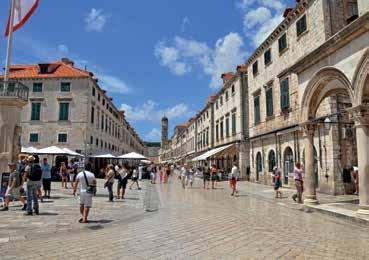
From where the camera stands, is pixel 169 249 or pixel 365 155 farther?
pixel 365 155

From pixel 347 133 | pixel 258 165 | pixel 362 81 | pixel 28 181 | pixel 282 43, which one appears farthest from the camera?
pixel 258 165

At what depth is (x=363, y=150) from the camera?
345 inches

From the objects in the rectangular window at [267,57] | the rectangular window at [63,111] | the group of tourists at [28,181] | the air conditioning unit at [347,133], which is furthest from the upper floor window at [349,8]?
the rectangular window at [63,111]

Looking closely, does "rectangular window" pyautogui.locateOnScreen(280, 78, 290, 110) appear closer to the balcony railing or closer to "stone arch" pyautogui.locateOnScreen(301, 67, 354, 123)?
"stone arch" pyautogui.locateOnScreen(301, 67, 354, 123)

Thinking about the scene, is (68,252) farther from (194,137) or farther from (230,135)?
(194,137)

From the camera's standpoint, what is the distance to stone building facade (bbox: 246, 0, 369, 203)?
984 cm

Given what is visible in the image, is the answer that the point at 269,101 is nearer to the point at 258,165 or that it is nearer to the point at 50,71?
the point at 258,165

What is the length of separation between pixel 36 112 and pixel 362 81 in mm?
32265

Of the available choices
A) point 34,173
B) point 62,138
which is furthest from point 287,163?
point 62,138

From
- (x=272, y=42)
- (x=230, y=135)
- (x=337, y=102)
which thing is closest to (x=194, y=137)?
(x=230, y=135)

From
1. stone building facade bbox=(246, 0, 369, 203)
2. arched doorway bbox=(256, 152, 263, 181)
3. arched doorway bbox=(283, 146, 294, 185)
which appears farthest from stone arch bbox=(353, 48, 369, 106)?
arched doorway bbox=(256, 152, 263, 181)

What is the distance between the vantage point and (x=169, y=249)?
5754 millimetres

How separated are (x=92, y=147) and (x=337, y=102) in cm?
2678

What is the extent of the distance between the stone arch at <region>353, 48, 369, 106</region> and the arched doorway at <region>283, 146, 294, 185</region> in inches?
469
